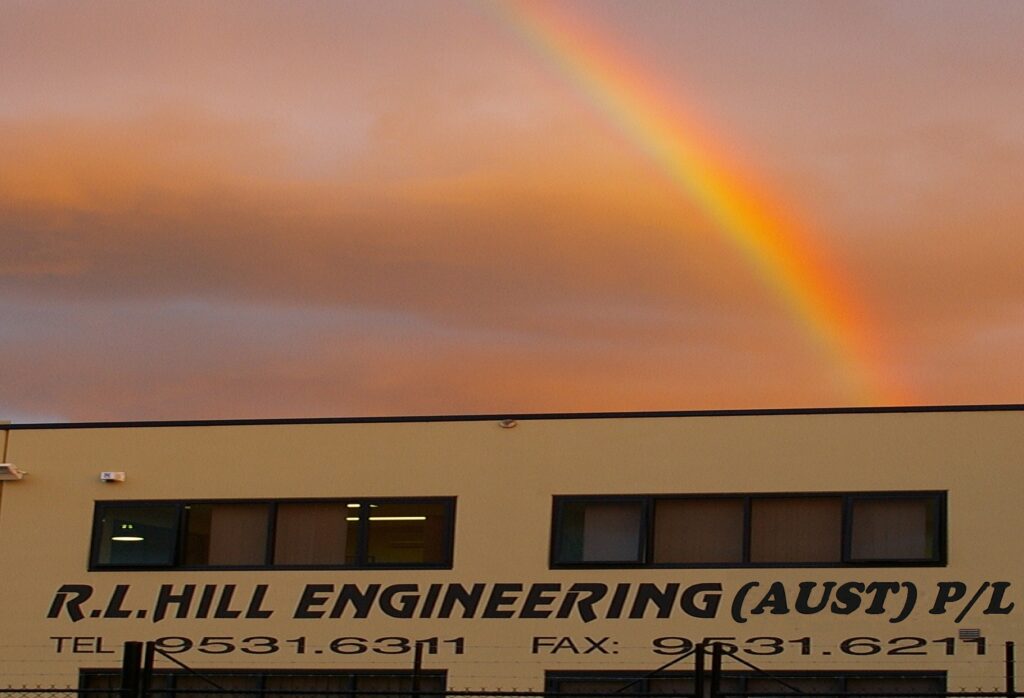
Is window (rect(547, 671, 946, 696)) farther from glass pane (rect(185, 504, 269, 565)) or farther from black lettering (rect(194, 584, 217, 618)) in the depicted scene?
black lettering (rect(194, 584, 217, 618))

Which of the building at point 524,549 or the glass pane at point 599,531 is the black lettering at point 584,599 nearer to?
the building at point 524,549

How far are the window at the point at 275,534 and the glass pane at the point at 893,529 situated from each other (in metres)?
5.42

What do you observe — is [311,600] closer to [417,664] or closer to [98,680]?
[417,664]

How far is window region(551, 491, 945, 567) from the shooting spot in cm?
2330

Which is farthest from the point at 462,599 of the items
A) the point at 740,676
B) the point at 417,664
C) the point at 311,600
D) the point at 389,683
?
the point at 740,676

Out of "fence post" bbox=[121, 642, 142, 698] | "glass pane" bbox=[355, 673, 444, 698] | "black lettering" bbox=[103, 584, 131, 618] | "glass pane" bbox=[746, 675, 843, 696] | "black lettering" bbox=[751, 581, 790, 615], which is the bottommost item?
"fence post" bbox=[121, 642, 142, 698]

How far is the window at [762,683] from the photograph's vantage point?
22.6 metres

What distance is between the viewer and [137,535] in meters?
26.0

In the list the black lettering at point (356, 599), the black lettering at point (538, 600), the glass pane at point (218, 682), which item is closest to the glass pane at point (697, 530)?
the black lettering at point (538, 600)

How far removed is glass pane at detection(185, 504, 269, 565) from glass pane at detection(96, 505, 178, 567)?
28cm

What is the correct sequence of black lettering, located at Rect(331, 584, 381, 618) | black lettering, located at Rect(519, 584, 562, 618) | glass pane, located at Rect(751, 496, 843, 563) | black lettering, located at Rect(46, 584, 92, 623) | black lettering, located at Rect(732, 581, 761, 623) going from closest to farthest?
black lettering, located at Rect(732, 581, 761, 623) < glass pane, located at Rect(751, 496, 843, 563) < black lettering, located at Rect(519, 584, 562, 618) < black lettering, located at Rect(331, 584, 381, 618) < black lettering, located at Rect(46, 584, 92, 623)

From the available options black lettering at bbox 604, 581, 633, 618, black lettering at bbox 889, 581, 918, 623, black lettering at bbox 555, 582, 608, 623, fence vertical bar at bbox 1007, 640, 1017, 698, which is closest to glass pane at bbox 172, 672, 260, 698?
black lettering at bbox 555, 582, 608, 623

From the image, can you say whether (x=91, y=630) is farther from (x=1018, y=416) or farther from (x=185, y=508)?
(x=1018, y=416)

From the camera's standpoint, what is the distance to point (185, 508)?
84.7 feet
